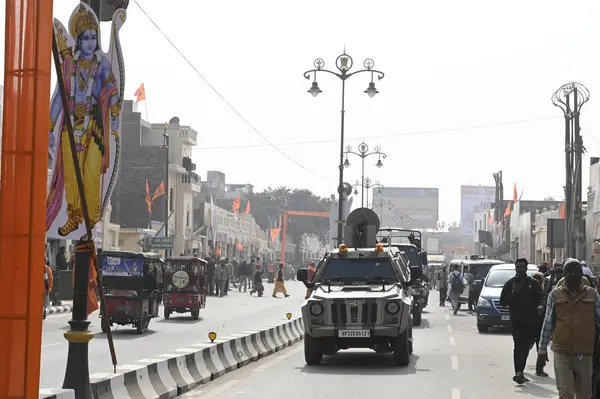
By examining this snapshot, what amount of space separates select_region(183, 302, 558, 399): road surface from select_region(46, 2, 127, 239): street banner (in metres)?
4.23

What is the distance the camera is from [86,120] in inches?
384

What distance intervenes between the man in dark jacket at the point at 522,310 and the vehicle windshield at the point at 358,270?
350 centimetres

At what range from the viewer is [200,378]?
574 inches

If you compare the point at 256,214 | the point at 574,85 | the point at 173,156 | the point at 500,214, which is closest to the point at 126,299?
the point at 574,85

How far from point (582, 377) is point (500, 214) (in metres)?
98.6

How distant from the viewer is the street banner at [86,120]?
933 centimetres

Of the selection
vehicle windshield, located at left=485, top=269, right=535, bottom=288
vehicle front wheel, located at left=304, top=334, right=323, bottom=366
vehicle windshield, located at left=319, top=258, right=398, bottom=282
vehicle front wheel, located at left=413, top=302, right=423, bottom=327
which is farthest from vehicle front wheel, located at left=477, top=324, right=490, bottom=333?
vehicle front wheel, located at left=304, top=334, right=323, bottom=366

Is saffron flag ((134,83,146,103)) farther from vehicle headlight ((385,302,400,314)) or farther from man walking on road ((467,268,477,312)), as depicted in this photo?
vehicle headlight ((385,302,400,314))

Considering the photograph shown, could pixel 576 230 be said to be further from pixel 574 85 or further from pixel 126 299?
pixel 126 299

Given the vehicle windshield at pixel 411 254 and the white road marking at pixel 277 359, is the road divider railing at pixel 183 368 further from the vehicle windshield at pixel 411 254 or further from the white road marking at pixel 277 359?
the vehicle windshield at pixel 411 254

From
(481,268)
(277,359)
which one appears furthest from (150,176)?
(277,359)

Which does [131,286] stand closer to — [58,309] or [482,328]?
[58,309]

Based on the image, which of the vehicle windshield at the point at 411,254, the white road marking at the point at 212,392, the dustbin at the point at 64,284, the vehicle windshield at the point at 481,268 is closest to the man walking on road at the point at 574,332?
the white road marking at the point at 212,392

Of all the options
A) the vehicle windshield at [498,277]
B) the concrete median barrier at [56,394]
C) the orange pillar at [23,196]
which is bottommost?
the concrete median barrier at [56,394]
